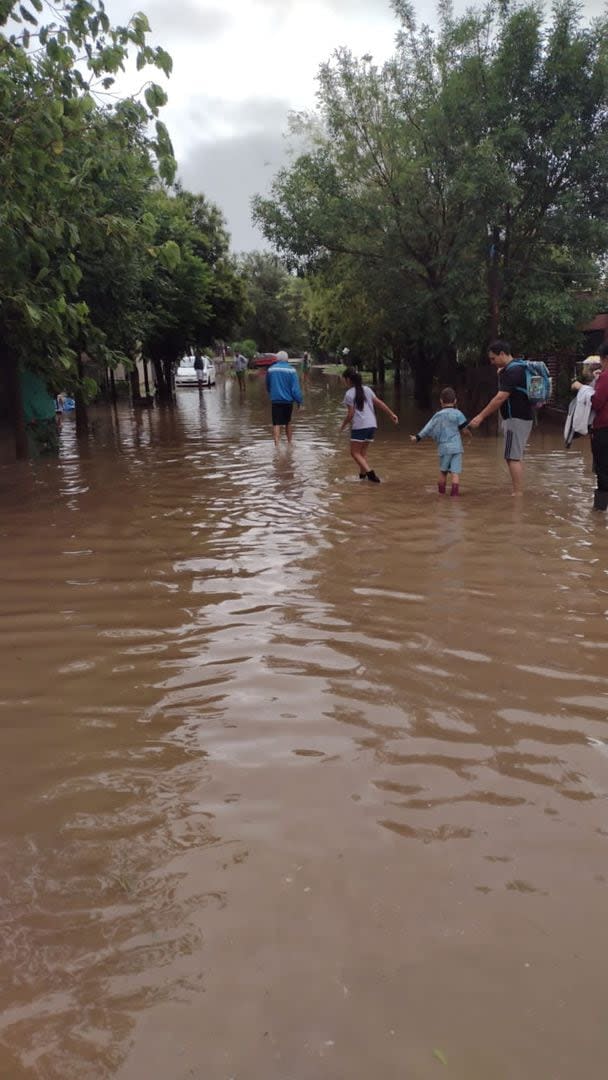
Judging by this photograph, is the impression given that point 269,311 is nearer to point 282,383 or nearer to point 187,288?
point 187,288

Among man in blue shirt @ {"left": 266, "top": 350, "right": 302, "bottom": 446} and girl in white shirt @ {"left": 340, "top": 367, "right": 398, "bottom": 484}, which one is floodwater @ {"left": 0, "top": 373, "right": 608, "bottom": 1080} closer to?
girl in white shirt @ {"left": 340, "top": 367, "right": 398, "bottom": 484}

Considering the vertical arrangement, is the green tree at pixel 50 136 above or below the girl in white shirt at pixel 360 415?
above

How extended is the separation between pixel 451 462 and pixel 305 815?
7.05 meters

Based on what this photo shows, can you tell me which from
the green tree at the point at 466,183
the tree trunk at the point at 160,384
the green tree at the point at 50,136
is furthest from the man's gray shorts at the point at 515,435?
the tree trunk at the point at 160,384

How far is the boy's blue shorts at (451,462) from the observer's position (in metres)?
9.43

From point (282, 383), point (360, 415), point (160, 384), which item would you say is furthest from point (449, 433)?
point (160, 384)

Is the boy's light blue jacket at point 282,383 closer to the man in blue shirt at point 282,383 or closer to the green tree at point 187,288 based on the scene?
the man in blue shirt at point 282,383

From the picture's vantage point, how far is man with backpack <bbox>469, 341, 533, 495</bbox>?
8.88 m

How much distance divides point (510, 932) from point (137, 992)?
113cm

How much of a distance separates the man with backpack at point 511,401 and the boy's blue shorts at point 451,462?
552 millimetres

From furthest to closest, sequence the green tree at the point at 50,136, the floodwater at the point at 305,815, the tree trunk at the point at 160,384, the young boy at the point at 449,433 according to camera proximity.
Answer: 1. the tree trunk at the point at 160,384
2. the young boy at the point at 449,433
3. the green tree at the point at 50,136
4. the floodwater at the point at 305,815

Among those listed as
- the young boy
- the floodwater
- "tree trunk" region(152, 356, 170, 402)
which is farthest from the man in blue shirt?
"tree trunk" region(152, 356, 170, 402)

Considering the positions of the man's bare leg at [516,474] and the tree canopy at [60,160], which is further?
the man's bare leg at [516,474]

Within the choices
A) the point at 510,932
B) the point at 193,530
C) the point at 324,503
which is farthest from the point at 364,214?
the point at 510,932
